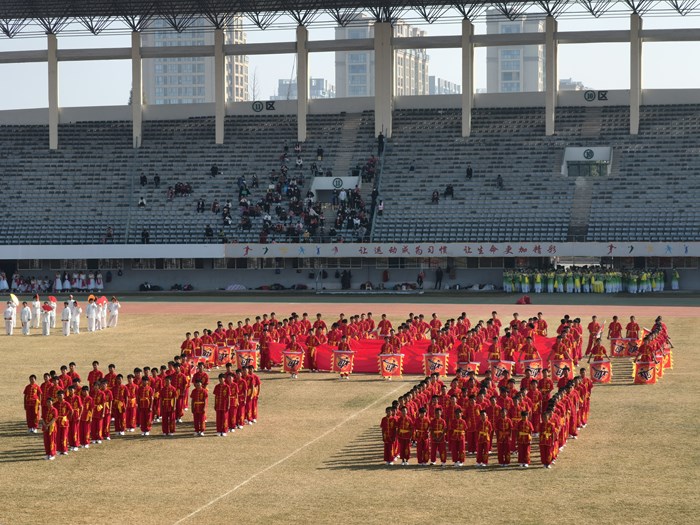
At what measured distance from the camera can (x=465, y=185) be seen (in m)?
68.1

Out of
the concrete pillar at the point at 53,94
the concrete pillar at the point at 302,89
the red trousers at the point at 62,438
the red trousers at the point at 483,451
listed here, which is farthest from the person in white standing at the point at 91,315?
the concrete pillar at the point at 53,94

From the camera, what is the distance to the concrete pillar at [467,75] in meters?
71.4

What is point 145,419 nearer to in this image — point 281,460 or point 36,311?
point 281,460

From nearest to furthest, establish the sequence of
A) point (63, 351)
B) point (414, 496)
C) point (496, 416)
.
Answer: point (414, 496) → point (496, 416) → point (63, 351)

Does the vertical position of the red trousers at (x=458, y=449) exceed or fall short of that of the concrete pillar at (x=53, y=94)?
it falls short

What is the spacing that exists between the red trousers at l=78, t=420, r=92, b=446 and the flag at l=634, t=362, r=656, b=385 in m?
14.9

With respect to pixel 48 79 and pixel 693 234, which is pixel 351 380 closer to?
pixel 693 234

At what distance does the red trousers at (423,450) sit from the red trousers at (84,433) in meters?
6.81

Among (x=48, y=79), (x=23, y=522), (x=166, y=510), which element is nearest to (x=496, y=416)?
(x=166, y=510)

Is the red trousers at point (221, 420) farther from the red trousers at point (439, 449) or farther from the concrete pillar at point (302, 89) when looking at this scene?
the concrete pillar at point (302, 89)

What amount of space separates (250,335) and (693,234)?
110ft

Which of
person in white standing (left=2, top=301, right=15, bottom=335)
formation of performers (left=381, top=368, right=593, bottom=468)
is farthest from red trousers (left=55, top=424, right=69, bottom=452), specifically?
person in white standing (left=2, top=301, right=15, bottom=335)

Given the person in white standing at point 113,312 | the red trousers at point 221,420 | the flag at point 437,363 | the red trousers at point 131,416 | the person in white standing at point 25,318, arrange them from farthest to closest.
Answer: the person in white standing at point 113,312, the person in white standing at point 25,318, the flag at point 437,363, the red trousers at point 131,416, the red trousers at point 221,420

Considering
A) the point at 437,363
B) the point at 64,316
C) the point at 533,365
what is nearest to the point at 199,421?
the point at 437,363
